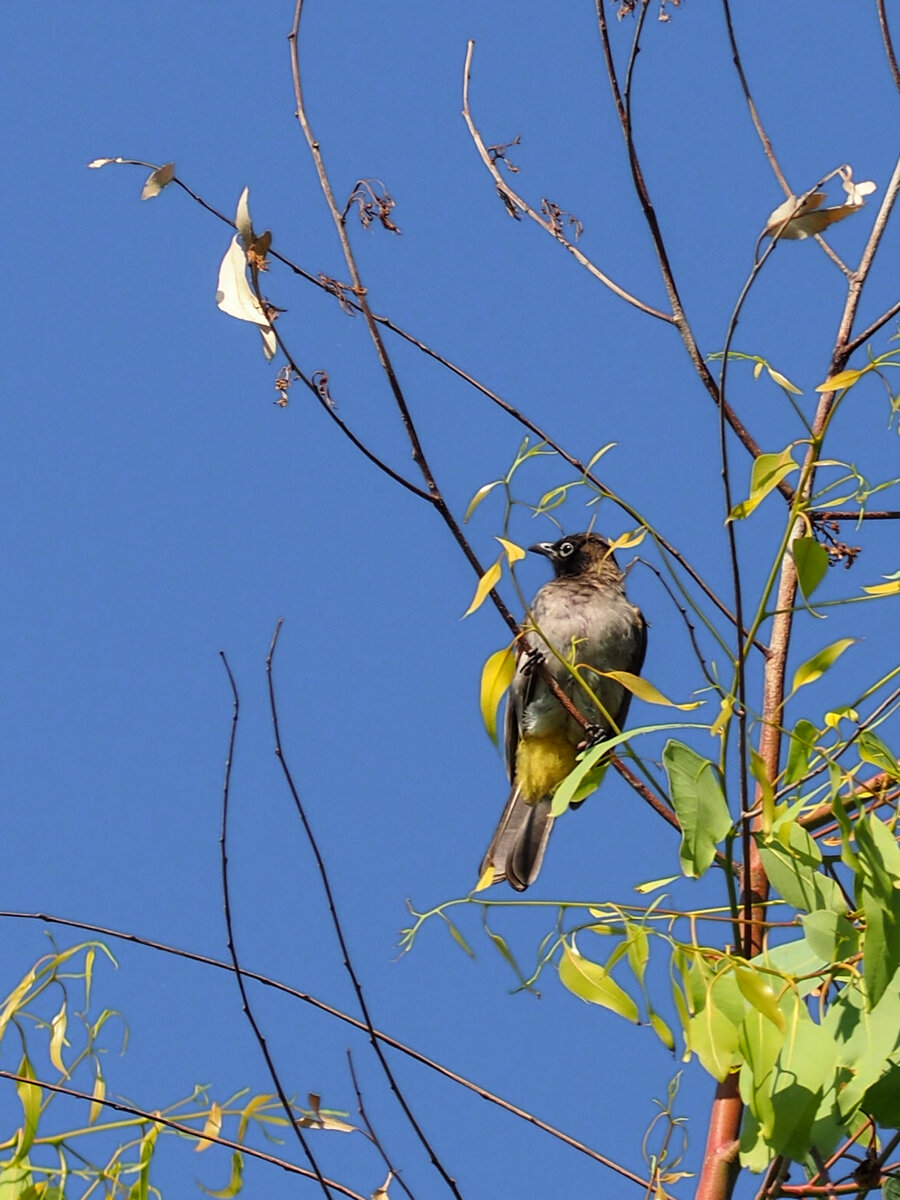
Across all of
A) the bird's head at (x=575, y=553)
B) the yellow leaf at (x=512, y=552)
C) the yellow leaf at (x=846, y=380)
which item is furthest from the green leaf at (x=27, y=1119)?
the bird's head at (x=575, y=553)

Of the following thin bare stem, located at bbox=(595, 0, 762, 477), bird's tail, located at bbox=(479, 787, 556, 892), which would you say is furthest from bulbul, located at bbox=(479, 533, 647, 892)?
thin bare stem, located at bbox=(595, 0, 762, 477)

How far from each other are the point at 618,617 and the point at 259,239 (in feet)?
10.7

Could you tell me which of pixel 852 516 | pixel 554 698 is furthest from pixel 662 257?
pixel 554 698

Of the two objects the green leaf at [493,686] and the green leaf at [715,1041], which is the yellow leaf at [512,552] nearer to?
the green leaf at [493,686]

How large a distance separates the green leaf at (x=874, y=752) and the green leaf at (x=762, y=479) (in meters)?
0.42

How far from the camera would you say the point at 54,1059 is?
2.96m

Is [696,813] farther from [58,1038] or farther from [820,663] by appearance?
[58,1038]

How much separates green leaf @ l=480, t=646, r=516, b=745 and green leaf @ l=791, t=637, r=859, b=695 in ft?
2.08

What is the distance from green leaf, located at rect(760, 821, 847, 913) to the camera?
238cm

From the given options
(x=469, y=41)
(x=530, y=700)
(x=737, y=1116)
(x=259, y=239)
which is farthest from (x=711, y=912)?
(x=530, y=700)

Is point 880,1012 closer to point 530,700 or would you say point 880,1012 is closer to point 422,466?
point 422,466

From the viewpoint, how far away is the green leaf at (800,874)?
2.38 m

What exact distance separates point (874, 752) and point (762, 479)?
19.5 inches

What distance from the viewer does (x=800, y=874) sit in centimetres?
240
